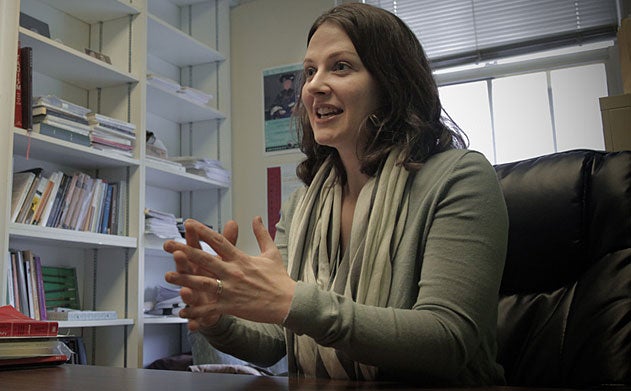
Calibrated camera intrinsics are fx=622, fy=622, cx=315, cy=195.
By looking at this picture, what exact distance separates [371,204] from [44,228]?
5.12 ft

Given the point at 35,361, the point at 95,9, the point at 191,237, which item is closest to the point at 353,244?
the point at 191,237

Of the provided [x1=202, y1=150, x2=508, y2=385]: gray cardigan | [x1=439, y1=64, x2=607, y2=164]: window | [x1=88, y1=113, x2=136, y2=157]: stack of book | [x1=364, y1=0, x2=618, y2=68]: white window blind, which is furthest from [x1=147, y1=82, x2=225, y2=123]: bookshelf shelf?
[x1=202, y1=150, x2=508, y2=385]: gray cardigan

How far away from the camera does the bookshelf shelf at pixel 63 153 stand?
7.32ft

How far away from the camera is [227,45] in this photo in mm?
3611

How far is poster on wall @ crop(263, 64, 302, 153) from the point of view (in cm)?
341

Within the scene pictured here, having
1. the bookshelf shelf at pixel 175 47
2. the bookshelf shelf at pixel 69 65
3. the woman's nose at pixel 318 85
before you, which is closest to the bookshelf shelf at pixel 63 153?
the bookshelf shelf at pixel 69 65

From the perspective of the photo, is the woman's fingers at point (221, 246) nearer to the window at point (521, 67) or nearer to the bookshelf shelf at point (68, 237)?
the bookshelf shelf at point (68, 237)

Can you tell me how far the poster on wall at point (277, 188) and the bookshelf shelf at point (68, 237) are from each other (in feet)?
2.95

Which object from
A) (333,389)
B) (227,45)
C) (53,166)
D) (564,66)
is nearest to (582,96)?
(564,66)

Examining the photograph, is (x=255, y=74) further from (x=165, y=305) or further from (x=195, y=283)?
(x=195, y=283)

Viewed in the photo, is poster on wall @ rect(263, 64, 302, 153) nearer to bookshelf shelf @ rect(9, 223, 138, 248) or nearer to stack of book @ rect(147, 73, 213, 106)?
stack of book @ rect(147, 73, 213, 106)

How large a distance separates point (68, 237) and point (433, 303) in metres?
1.83

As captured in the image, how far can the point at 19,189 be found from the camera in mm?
2240

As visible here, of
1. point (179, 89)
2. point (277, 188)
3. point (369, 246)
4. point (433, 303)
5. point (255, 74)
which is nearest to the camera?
point (433, 303)
